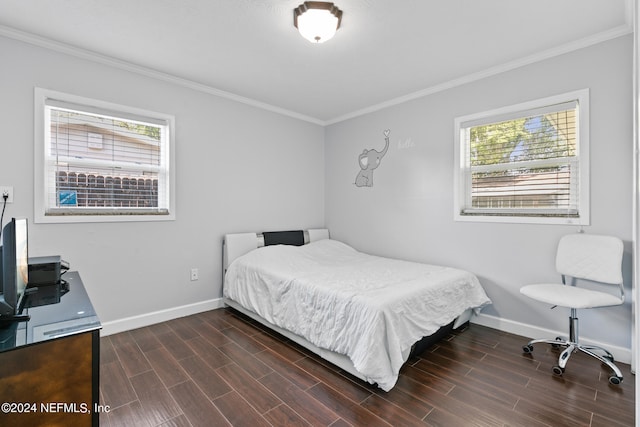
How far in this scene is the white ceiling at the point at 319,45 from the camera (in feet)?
6.75

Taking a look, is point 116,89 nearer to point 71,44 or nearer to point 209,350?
point 71,44

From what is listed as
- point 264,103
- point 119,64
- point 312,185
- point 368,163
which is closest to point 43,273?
point 119,64

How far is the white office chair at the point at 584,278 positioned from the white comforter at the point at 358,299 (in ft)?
2.10

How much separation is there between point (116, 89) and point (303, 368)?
2916mm

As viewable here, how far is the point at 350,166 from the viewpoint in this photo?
4.31m

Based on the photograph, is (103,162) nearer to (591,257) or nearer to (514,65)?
(514,65)

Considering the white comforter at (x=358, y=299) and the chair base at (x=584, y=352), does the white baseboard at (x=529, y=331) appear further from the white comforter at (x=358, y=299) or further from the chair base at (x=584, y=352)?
the white comforter at (x=358, y=299)

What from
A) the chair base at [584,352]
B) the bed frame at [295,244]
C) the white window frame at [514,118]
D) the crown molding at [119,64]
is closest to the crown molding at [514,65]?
the white window frame at [514,118]

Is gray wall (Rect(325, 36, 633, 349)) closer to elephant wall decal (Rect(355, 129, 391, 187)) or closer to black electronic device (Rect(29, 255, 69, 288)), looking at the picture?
elephant wall decal (Rect(355, 129, 391, 187))

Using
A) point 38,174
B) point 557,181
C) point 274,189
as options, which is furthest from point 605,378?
point 38,174

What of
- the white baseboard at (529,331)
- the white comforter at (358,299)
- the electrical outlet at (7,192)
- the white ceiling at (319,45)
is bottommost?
the white baseboard at (529,331)

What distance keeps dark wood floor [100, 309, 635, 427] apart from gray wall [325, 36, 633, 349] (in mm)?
521

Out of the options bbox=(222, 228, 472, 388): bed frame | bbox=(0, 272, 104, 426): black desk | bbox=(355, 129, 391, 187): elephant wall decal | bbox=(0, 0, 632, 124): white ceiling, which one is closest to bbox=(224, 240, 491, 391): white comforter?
bbox=(222, 228, 472, 388): bed frame

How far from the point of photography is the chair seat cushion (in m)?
2.10
